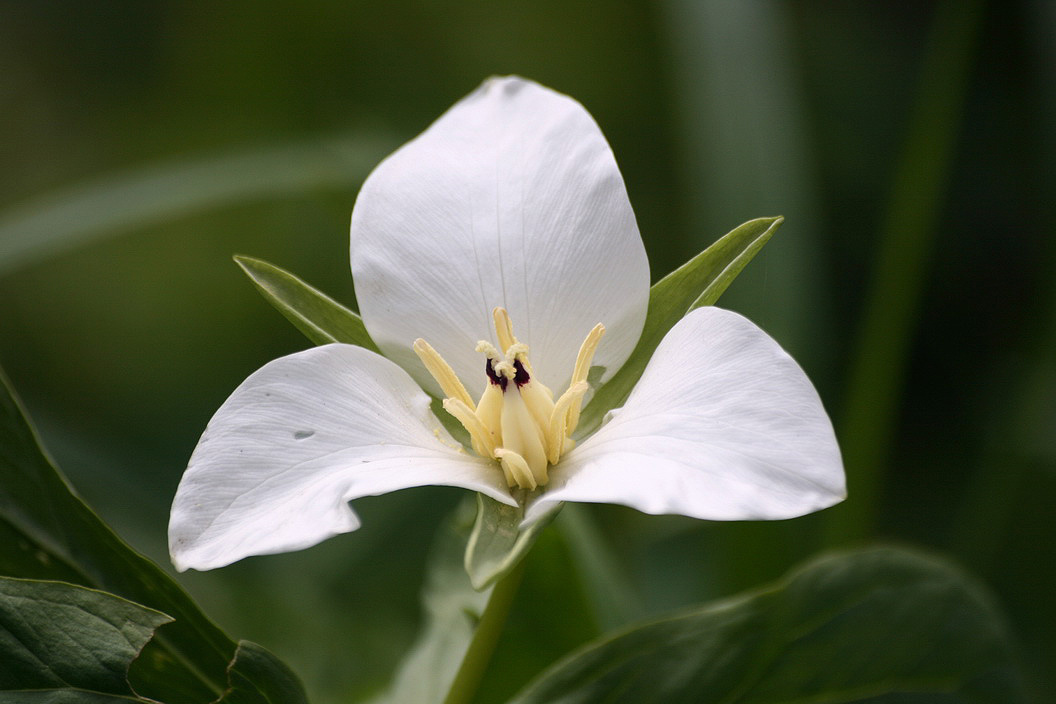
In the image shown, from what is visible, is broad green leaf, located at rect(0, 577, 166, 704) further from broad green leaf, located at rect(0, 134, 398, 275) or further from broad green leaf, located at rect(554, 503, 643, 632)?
broad green leaf, located at rect(0, 134, 398, 275)

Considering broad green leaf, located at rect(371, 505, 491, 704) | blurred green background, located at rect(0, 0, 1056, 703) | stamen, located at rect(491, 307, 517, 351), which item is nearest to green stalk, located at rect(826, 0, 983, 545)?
blurred green background, located at rect(0, 0, 1056, 703)

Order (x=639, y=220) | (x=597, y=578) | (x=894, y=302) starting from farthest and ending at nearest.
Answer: (x=639, y=220) → (x=894, y=302) → (x=597, y=578)

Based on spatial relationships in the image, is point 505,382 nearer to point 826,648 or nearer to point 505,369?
point 505,369

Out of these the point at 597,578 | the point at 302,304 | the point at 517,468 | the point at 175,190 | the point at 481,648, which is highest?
the point at 175,190

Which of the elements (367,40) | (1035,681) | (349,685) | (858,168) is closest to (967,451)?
(1035,681)

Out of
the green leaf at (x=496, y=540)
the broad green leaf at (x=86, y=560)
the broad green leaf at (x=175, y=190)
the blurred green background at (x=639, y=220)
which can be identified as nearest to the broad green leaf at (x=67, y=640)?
the broad green leaf at (x=86, y=560)

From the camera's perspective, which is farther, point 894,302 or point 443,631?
point 894,302

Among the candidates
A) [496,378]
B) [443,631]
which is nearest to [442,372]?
[496,378]
